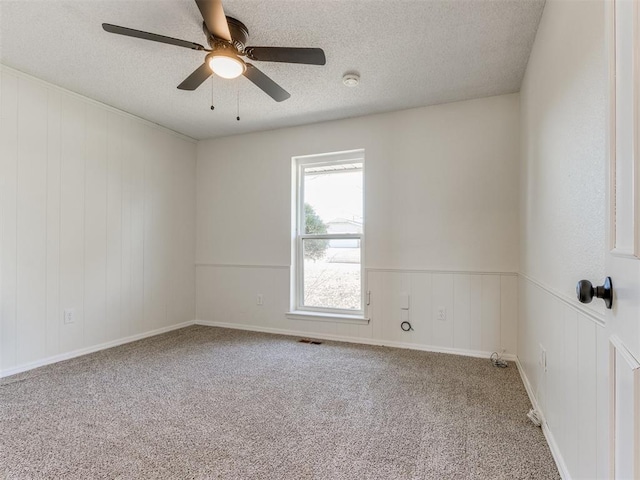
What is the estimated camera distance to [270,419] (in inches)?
77.0

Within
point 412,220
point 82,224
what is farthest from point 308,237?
point 82,224

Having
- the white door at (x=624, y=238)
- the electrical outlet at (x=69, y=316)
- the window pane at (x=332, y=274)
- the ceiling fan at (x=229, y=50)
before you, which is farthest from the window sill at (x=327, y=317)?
the white door at (x=624, y=238)

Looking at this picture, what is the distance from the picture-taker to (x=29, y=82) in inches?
108

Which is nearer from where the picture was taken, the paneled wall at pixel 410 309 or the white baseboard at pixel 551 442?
the white baseboard at pixel 551 442

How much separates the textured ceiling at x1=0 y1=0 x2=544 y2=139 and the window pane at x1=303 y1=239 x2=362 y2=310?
4.76ft

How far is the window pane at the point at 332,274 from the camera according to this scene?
3705 millimetres

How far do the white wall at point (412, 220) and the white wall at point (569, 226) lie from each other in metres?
0.79

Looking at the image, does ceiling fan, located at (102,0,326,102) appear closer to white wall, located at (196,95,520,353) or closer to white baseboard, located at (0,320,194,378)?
white wall, located at (196,95,520,353)

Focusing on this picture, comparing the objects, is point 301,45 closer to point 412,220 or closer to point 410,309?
point 412,220

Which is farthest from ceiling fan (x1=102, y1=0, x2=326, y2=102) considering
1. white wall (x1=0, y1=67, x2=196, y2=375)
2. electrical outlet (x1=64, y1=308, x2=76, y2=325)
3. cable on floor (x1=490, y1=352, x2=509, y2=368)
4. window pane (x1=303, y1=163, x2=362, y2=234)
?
cable on floor (x1=490, y1=352, x2=509, y2=368)

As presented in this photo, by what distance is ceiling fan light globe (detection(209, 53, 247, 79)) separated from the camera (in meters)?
1.94

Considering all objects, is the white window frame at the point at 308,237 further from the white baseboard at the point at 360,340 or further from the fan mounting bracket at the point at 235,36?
the fan mounting bracket at the point at 235,36

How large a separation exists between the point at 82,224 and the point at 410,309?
322 centimetres

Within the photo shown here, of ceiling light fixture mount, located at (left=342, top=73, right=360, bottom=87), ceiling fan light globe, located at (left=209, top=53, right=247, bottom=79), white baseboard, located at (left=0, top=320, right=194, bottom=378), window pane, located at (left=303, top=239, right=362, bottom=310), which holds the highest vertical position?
ceiling light fixture mount, located at (left=342, top=73, right=360, bottom=87)
